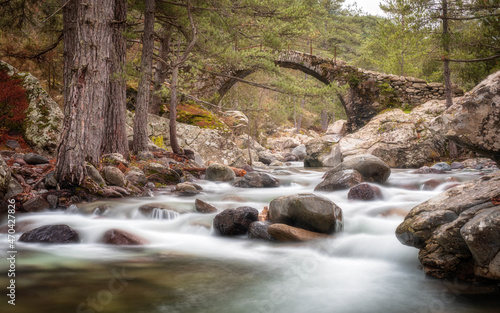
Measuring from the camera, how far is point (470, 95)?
3.34 meters

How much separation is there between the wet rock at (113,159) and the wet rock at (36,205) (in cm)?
191

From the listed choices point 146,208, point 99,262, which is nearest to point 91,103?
point 146,208

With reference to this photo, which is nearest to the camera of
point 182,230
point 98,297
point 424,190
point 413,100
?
point 98,297

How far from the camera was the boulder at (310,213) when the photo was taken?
4891 mm

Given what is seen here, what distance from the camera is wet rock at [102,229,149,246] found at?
15.6 feet

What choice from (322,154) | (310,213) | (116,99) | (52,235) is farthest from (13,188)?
(322,154)

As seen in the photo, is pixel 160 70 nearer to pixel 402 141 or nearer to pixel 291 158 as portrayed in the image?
pixel 402 141

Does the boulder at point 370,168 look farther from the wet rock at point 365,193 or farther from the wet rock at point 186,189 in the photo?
the wet rock at point 186,189

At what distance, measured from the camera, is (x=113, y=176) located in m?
7.11

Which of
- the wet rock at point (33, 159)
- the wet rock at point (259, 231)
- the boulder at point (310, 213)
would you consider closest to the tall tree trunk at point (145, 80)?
the wet rock at point (33, 159)

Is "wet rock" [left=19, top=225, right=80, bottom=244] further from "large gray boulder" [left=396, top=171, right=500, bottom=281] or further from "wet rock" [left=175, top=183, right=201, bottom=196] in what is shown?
"large gray boulder" [left=396, top=171, right=500, bottom=281]

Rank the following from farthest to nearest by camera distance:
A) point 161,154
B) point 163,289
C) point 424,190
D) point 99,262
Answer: point 161,154 < point 424,190 < point 99,262 < point 163,289

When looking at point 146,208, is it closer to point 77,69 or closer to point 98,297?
Result: point 77,69

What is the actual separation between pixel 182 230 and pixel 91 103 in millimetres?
2871
